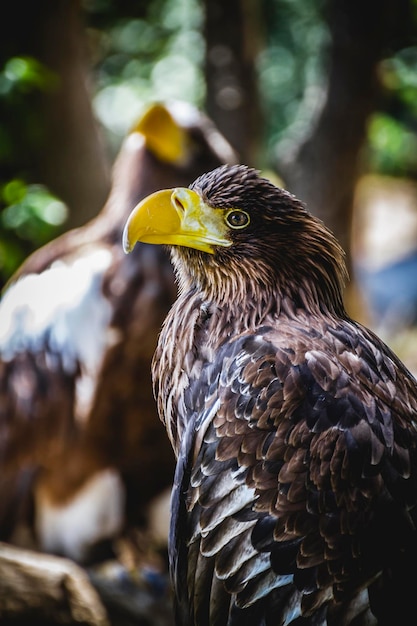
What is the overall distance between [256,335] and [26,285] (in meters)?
2.02

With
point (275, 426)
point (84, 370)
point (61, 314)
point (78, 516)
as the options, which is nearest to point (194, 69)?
point (61, 314)

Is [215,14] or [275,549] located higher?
[215,14]

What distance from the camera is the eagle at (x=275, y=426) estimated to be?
179 centimetres

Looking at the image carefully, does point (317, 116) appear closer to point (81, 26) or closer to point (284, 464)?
point (81, 26)

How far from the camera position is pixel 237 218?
202cm

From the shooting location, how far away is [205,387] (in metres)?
1.98

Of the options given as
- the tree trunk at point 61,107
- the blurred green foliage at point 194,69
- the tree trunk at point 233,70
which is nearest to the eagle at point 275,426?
the blurred green foliage at point 194,69

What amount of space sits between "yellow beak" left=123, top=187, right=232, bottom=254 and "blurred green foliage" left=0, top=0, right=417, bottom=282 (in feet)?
8.65

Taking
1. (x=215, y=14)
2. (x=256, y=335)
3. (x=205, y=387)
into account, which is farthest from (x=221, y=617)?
(x=215, y=14)

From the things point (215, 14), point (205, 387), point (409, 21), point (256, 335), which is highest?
point (409, 21)

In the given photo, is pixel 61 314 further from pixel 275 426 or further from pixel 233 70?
pixel 233 70

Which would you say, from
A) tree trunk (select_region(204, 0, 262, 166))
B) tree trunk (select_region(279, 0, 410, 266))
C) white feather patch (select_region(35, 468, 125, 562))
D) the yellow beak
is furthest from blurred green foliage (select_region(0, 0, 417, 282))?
the yellow beak

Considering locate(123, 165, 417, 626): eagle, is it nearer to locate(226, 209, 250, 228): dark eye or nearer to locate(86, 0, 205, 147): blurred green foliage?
locate(226, 209, 250, 228): dark eye

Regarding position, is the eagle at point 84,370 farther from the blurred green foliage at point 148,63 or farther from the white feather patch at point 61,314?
the blurred green foliage at point 148,63
